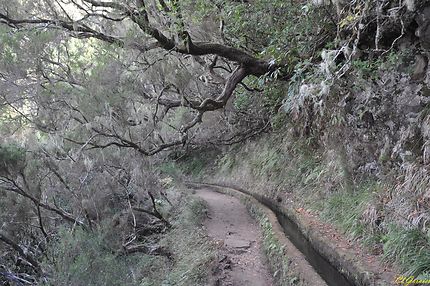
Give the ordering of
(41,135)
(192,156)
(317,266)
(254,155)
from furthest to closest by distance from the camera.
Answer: (192,156) → (254,155) → (41,135) → (317,266)

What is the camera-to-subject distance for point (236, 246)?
827 centimetres

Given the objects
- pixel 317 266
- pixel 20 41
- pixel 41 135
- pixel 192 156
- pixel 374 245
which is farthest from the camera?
pixel 192 156

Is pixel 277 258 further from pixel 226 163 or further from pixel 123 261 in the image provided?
pixel 226 163

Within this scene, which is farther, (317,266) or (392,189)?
(317,266)

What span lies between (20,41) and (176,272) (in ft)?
17.6

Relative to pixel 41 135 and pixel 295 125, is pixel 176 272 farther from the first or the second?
pixel 295 125

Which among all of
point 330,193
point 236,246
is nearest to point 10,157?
point 236,246

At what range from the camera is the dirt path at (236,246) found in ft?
22.4

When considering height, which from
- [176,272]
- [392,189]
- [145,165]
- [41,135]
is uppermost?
[41,135]

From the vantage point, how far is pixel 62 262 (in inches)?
298

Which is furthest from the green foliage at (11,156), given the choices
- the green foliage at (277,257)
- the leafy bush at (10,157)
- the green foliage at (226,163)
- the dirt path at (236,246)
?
the green foliage at (226,163)

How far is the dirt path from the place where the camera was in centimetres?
682

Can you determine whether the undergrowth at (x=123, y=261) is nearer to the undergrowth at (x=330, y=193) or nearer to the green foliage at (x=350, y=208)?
the green foliage at (x=350, y=208)

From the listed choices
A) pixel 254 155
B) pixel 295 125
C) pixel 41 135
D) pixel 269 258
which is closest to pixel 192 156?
pixel 254 155
